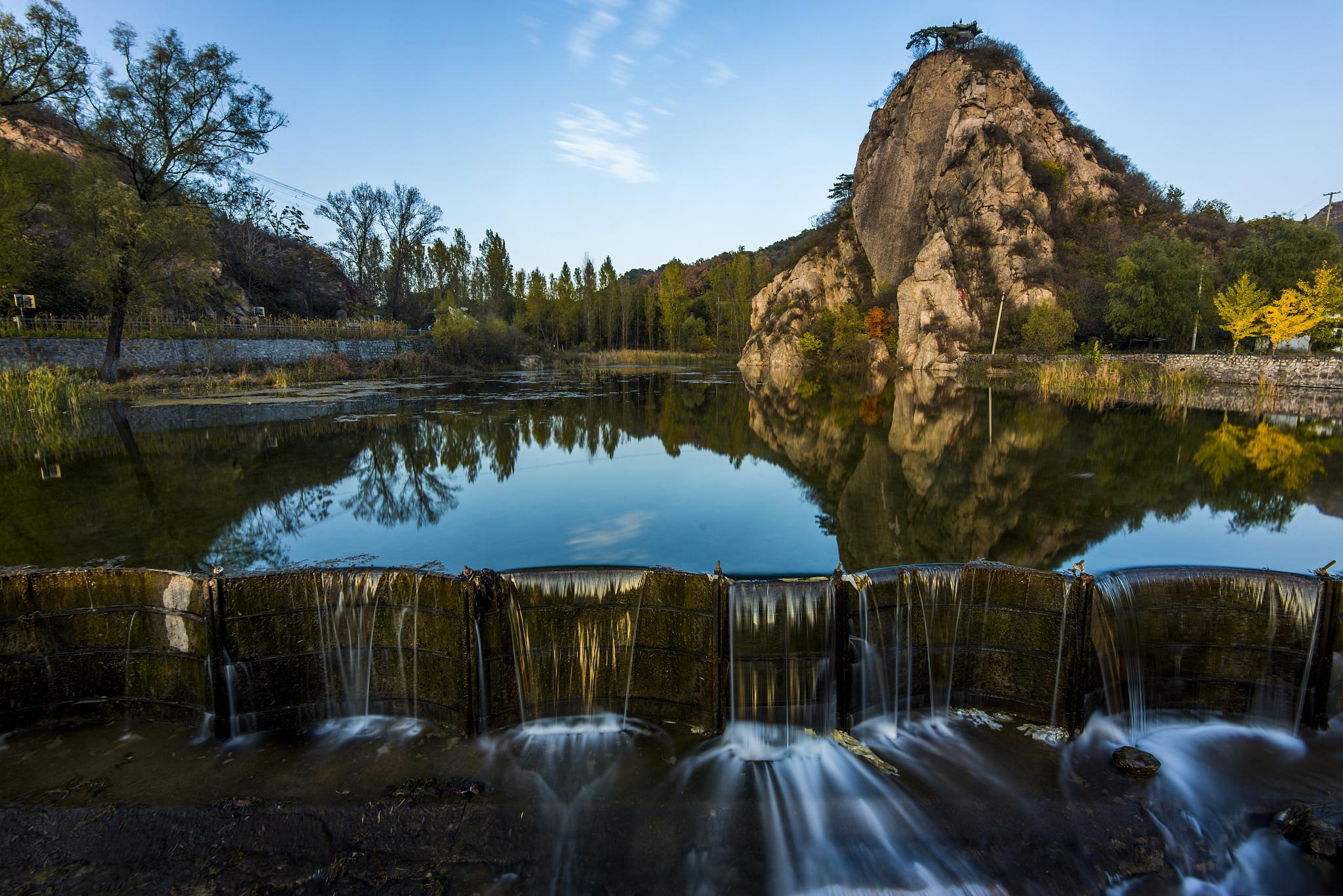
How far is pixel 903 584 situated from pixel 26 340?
36.8 metres

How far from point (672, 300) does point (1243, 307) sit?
63.8 m

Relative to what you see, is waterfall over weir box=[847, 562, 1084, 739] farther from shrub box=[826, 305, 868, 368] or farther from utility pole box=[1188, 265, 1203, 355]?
shrub box=[826, 305, 868, 368]

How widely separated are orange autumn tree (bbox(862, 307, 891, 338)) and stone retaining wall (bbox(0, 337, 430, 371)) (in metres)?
49.6

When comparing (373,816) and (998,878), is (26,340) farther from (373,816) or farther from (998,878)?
(998,878)

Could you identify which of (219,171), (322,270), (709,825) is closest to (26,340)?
(219,171)

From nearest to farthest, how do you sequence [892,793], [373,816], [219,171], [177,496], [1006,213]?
[373,816]
[892,793]
[177,496]
[219,171]
[1006,213]

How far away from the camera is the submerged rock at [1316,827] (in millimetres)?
4129

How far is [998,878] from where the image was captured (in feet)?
13.1

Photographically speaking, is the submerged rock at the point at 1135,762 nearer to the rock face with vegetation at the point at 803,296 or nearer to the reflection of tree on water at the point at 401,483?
the reflection of tree on water at the point at 401,483

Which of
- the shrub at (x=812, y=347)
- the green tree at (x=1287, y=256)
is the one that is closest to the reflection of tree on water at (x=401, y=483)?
the green tree at (x=1287, y=256)

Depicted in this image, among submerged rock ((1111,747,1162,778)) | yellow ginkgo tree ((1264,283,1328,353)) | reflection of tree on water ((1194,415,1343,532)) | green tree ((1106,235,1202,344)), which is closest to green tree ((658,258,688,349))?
green tree ((1106,235,1202,344))

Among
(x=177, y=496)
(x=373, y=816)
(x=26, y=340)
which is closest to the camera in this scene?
(x=373, y=816)

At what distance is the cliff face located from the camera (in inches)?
2258

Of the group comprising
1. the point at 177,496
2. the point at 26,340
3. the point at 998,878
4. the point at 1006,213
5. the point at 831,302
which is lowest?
the point at 998,878
